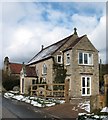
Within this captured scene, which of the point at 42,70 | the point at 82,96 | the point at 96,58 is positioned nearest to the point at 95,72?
the point at 96,58

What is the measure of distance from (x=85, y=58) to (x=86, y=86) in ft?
11.1

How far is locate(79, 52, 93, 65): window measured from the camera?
30844 millimetres

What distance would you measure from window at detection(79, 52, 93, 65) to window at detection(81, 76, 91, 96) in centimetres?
181

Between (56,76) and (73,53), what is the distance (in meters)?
4.30

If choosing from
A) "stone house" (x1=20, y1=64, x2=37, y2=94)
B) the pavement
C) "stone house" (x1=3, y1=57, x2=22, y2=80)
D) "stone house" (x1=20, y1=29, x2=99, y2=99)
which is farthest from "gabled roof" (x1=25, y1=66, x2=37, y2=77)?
the pavement

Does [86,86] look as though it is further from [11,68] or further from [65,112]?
[11,68]

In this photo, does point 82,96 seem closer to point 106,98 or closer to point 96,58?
point 96,58

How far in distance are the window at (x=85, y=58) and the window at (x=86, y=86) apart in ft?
5.95

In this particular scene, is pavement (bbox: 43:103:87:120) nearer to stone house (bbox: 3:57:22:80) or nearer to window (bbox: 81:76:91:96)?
window (bbox: 81:76:91:96)

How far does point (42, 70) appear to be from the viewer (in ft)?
120

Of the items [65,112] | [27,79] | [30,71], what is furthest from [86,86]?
[65,112]

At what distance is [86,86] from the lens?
3056 centimetres

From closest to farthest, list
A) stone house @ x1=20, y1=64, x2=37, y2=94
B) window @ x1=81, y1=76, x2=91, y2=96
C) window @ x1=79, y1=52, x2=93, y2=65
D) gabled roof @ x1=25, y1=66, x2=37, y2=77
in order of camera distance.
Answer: window @ x1=81, y1=76, x2=91, y2=96
window @ x1=79, y1=52, x2=93, y2=65
stone house @ x1=20, y1=64, x2=37, y2=94
gabled roof @ x1=25, y1=66, x2=37, y2=77

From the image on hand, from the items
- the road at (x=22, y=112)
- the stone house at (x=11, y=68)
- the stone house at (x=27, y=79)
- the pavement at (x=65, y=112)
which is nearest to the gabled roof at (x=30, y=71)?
the stone house at (x=27, y=79)
